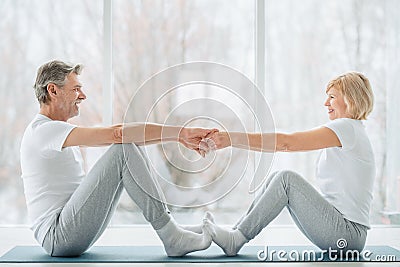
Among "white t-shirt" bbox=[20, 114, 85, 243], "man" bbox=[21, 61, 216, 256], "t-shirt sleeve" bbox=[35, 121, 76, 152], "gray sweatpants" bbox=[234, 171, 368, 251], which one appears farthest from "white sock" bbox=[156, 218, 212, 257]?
"t-shirt sleeve" bbox=[35, 121, 76, 152]

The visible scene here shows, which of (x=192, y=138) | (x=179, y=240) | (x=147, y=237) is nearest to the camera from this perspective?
(x=192, y=138)

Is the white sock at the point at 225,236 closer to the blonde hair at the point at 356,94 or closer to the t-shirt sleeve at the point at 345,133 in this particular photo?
the t-shirt sleeve at the point at 345,133

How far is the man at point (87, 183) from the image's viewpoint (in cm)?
312

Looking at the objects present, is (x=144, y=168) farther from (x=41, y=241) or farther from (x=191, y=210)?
(x=41, y=241)

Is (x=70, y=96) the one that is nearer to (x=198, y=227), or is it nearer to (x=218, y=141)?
(x=218, y=141)

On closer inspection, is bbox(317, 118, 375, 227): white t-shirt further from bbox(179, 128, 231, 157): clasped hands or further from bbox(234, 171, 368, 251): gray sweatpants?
bbox(179, 128, 231, 157): clasped hands

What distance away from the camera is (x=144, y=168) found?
313 centimetres

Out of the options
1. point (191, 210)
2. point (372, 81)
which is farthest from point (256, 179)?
point (372, 81)

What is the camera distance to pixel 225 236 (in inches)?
129

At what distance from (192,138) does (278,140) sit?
452 mm

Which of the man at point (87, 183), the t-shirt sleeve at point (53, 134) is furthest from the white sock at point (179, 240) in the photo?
the t-shirt sleeve at point (53, 134)

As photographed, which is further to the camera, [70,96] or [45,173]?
[70,96]

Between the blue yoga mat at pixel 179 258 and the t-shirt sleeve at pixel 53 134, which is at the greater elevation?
the t-shirt sleeve at pixel 53 134

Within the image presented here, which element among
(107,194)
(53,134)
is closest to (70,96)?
(53,134)
